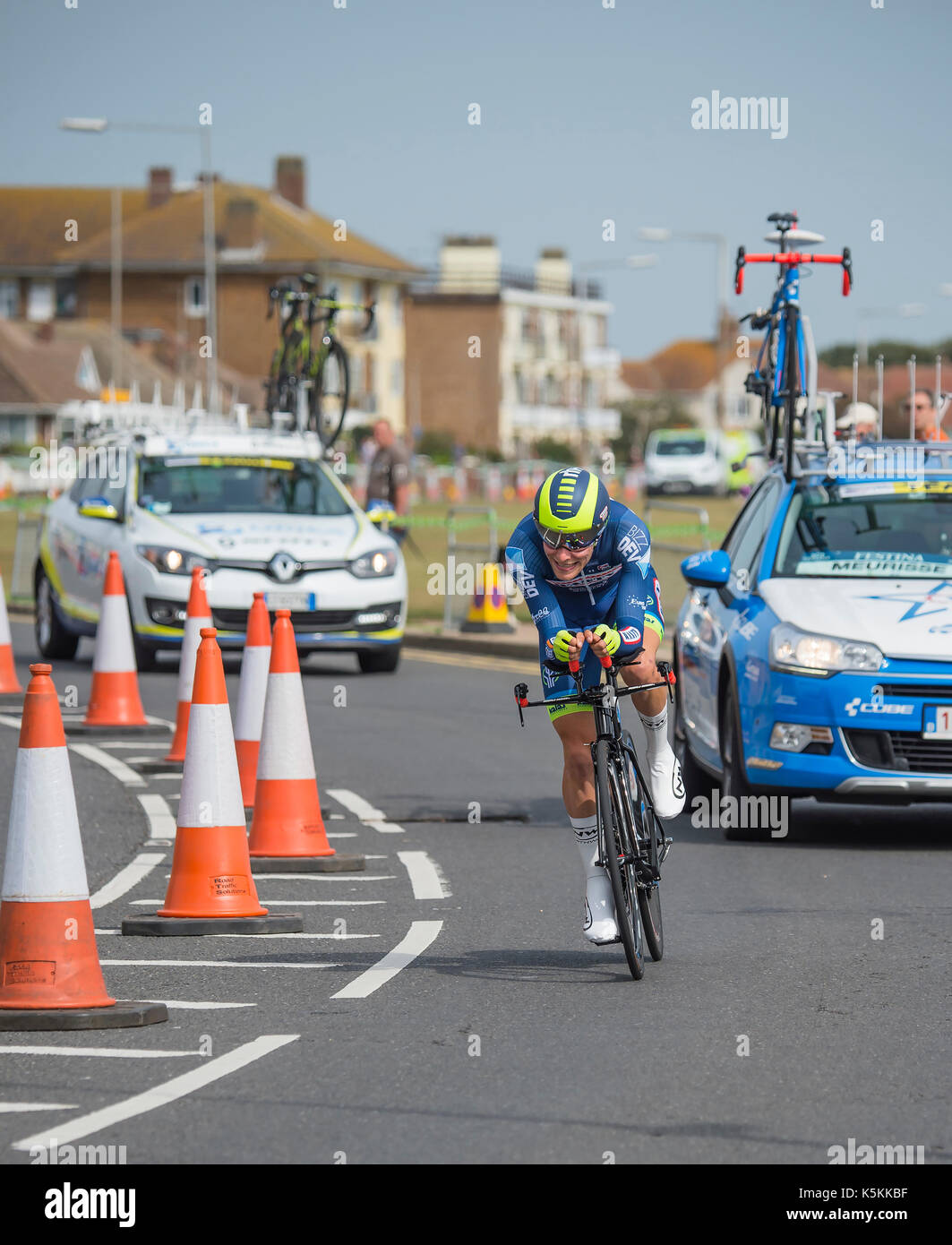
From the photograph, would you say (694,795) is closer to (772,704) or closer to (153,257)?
(772,704)

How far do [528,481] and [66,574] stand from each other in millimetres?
52305

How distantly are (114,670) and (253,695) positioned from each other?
164 inches

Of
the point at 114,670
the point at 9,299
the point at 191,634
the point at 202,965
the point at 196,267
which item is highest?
the point at 196,267

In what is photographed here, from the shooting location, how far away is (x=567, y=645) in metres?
8.04

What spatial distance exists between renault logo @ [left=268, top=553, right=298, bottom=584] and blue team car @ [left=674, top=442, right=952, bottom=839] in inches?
258

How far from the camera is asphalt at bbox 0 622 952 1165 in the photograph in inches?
231

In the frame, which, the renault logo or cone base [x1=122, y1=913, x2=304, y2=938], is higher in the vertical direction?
the renault logo

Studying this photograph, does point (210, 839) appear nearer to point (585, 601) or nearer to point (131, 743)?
point (585, 601)

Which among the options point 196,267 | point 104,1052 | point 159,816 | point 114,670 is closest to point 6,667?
point 114,670

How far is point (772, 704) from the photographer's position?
1105 cm

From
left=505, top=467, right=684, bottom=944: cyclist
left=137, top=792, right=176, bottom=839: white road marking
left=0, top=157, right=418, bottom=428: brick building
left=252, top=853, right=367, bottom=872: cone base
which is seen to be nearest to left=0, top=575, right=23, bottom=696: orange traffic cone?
left=137, top=792, right=176, bottom=839: white road marking

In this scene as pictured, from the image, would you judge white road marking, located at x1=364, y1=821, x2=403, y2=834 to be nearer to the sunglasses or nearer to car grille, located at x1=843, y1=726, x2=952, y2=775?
car grille, located at x1=843, y1=726, x2=952, y2=775

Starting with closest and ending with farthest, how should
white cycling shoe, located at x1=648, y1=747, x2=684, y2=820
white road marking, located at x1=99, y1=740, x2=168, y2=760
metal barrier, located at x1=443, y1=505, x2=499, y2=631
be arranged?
white cycling shoe, located at x1=648, y1=747, x2=684, y2=820
white road marking, located at x1=99, y1=740, x2=168, y2=760
metal barrier, located at x1=443, y1=505, x2=499, y2=631

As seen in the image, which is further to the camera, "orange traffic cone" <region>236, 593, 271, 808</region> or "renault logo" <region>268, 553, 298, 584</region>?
"renault logo" <region>268, 553, 298, 584</region>
